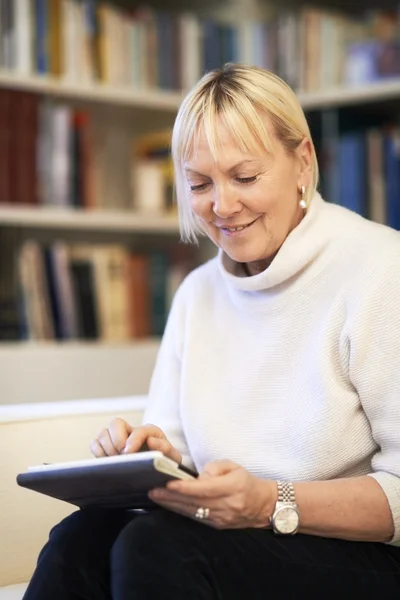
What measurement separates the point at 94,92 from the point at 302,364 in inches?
64.8

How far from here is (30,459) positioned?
4.70 ft

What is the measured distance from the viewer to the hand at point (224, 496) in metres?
1.04

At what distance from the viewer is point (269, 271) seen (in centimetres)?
131

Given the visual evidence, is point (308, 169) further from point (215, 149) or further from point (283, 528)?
point (283, 528)

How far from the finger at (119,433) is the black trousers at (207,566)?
0.42 feet

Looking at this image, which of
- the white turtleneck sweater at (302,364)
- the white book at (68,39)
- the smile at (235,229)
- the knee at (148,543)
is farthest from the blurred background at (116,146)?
the knee at (148,543)

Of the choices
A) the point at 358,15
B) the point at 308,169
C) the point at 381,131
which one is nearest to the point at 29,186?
the point at 381,131

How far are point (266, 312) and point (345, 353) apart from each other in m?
0.17

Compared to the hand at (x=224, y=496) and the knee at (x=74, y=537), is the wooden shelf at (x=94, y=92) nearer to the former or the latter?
the knee at (x=74, y=537)

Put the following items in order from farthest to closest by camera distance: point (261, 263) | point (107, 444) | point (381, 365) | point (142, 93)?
point (142, 93), point (261, 263), point (107, 444), point (381, 365)

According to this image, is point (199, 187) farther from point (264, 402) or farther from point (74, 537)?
point (74, 537)

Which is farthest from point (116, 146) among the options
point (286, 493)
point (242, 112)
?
point (286, 493)

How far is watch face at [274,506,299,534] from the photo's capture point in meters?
1.12

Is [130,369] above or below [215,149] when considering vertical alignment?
below
